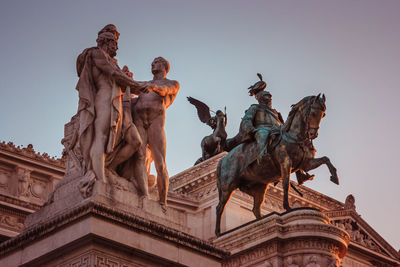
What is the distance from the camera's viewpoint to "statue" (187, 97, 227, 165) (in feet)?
127

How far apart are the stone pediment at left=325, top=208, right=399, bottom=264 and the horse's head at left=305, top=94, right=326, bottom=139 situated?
59.2 ft

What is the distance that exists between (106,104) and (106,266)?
289cm

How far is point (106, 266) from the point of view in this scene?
40.5 feet

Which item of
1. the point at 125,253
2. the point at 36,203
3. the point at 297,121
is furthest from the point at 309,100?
the point at 36,203

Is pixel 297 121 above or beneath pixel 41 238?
above

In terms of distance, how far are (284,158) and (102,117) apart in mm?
11282

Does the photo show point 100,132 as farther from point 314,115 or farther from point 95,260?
point 314,115

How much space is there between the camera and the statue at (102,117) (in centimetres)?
1375

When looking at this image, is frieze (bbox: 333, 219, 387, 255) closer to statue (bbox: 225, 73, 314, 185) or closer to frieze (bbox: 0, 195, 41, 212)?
frieze (bbox: 0, 195, 41, 212)

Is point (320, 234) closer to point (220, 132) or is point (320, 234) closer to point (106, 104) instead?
point (106, 104)

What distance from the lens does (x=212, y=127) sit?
40250 mm

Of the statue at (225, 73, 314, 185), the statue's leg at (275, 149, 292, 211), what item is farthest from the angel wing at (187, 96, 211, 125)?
the statue's leg at (275, 149, 292, 211)

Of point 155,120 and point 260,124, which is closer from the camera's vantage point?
point 155,120

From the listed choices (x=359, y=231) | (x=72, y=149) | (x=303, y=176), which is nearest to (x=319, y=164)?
(x=303, y=176)
